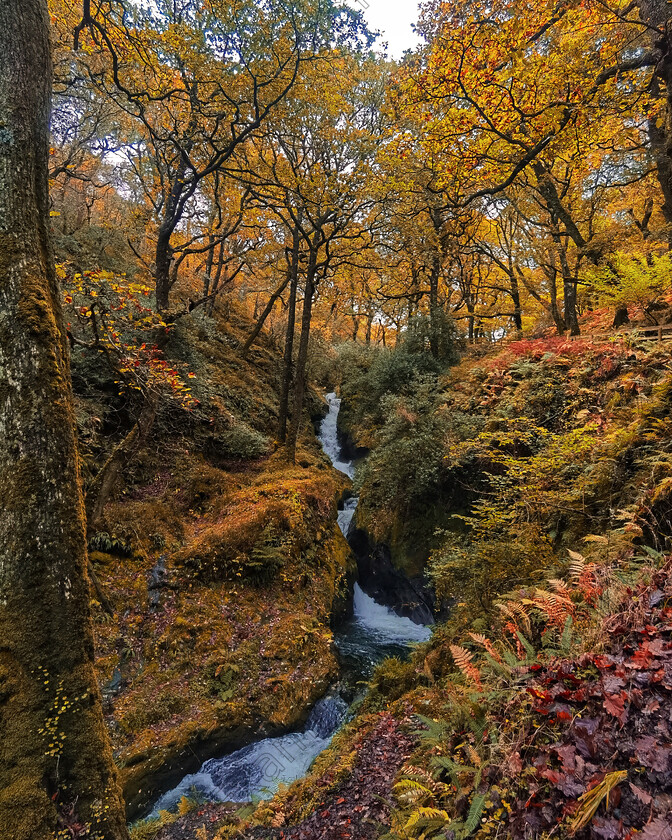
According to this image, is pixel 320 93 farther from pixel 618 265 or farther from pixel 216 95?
pixel 618 265

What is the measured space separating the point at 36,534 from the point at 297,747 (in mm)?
5831

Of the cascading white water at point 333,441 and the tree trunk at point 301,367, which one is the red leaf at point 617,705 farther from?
the cascading white water at point 333,441

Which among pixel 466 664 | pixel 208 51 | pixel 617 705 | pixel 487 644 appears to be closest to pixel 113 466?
pixel 466 664

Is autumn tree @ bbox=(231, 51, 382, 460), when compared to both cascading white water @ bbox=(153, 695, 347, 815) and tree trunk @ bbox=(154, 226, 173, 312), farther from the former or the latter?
cascading white water @ bbox=(153, 695, 347, 815)

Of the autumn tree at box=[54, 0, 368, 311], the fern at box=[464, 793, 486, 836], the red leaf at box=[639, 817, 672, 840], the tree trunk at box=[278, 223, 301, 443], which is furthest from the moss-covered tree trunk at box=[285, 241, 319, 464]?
the red leaf at box=[639, 817, 672, 840]

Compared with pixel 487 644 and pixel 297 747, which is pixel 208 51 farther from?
pixel 297 747

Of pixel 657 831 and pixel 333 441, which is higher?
pixel 333 441

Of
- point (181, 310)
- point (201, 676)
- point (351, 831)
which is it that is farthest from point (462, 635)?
point (181, 310)

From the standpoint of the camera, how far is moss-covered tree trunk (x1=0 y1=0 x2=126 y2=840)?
277 cm

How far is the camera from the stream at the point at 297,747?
536cm

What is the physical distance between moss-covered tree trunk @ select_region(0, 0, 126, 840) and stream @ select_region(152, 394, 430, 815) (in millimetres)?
3049

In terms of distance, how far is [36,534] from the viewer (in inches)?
113

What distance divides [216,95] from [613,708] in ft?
39.2

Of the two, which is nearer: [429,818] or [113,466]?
[429,818]
